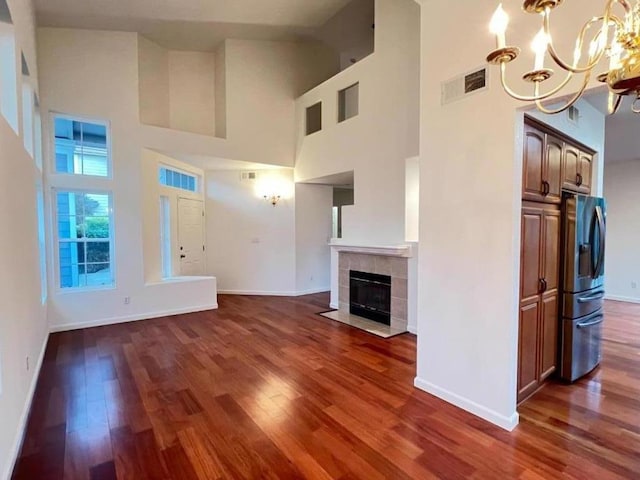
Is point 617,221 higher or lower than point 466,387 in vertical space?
higher

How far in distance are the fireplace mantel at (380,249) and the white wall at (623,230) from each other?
16.4ft

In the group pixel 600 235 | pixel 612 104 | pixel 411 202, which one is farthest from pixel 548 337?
pixel 411 202

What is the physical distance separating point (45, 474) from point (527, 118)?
3958 mm

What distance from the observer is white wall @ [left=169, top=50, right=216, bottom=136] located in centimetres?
655

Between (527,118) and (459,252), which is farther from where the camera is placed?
(459,252)

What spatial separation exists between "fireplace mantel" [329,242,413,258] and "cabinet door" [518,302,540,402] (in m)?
1.97

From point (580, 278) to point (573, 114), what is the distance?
1517 millimetres

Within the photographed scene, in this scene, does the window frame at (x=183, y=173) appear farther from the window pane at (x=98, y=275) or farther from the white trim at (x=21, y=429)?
the white trim at (x=21, y=429)

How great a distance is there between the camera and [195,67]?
6.73m

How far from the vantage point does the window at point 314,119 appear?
22.0ft

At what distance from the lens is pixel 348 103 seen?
5.95m

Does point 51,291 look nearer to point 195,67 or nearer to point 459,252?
point 195,67

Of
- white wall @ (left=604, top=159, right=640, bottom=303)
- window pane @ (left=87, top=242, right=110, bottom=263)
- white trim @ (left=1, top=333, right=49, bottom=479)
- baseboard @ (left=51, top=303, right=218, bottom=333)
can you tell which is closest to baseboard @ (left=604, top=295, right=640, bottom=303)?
white wall @ (left=604, top=159, right=640, bottom=303)

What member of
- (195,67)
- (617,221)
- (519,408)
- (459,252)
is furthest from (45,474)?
(617,221)
